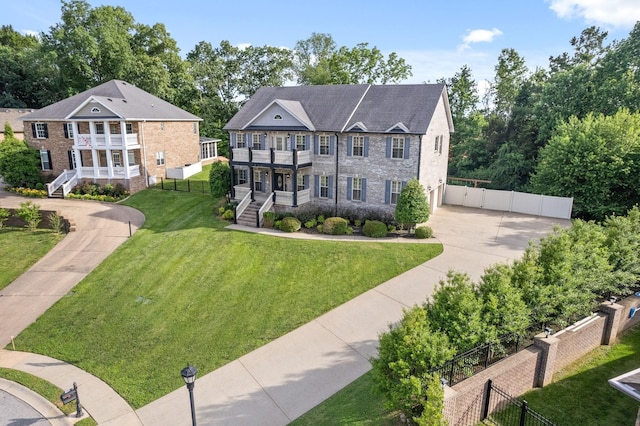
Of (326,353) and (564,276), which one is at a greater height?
(564,276)

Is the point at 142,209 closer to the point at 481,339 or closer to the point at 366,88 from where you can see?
the point at 366,88

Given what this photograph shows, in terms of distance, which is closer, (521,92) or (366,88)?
(366,88)

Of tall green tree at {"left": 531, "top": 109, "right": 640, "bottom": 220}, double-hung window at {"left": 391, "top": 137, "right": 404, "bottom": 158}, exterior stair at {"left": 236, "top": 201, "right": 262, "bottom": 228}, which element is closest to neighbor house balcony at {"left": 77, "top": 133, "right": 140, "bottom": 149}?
exterior stair at {"left": 236, "top": 201, "right": 262, "bottom": 228}

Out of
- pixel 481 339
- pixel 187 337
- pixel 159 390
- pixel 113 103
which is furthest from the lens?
pixel 113 103

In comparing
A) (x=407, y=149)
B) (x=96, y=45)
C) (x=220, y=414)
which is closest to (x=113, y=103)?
(x=96, y=45)

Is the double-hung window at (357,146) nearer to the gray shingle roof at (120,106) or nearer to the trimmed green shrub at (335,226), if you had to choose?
the trimmed green shrub at (335,226)

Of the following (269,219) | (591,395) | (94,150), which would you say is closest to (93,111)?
(94,150)

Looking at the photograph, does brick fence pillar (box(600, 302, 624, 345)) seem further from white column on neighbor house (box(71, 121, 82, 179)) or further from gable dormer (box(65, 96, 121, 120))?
white column on neighbor house (box(71, 121, 82, 179))
